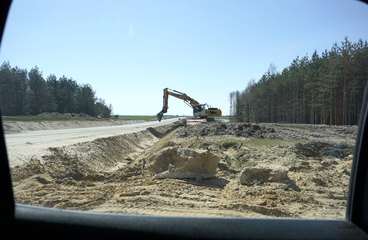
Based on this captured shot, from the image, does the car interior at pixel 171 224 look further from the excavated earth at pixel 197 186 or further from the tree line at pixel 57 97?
the tree line at pixel 57 97

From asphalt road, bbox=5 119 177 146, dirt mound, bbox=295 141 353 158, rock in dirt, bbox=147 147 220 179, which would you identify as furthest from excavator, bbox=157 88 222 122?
rock in dirt, bbox=147 147 220 179

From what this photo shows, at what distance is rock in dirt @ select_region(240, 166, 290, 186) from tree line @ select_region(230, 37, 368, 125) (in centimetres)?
173

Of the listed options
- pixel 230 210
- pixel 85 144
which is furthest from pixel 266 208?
pixel 85 144

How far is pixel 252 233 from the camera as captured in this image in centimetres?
264

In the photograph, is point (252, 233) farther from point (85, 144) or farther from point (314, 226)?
point (85, 144)

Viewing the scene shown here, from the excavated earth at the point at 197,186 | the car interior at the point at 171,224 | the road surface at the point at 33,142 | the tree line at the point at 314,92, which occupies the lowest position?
the excavated earth at the point at 197,186

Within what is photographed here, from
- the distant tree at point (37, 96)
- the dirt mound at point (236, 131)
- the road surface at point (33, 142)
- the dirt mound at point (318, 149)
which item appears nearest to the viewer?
the road surface at point (33, 142)

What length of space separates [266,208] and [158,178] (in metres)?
5.02

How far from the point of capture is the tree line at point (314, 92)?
18.4 feet

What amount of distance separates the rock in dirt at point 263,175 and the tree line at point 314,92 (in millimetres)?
1729

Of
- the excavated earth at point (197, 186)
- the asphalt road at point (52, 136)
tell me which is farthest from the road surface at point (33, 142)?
the excavated earth at point (197, 186)

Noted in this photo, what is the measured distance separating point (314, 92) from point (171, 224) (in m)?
14.5

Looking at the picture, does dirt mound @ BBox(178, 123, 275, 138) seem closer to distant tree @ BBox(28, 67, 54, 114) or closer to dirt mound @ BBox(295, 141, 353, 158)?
dirt mound @ BBox(295, 141, 353, 158)

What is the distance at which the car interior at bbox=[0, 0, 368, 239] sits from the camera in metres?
2.63
